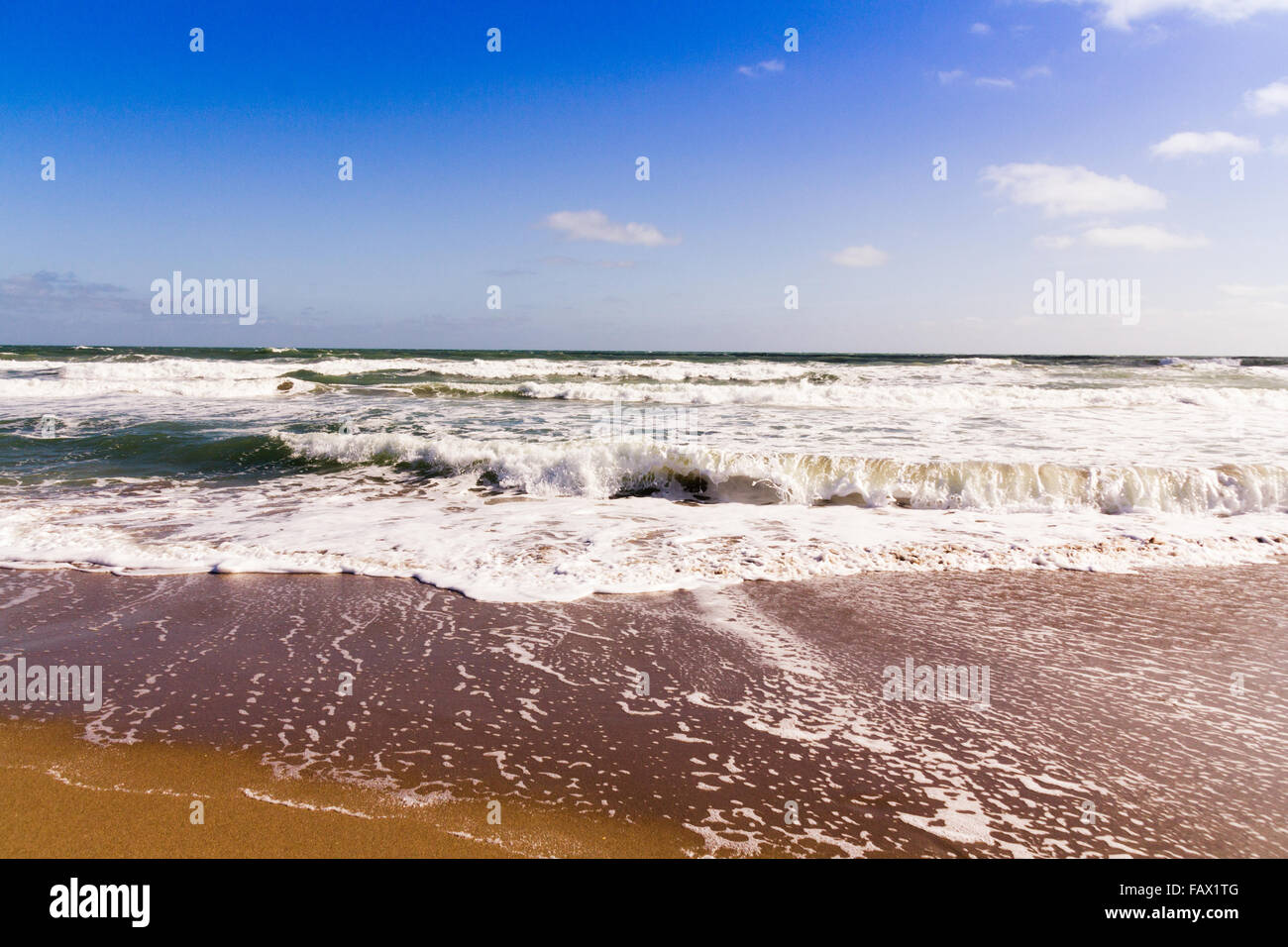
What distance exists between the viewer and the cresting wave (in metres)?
8.12

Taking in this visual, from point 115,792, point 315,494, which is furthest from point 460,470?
point 115,792

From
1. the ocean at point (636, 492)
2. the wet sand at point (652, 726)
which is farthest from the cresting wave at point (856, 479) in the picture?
the wet sand at point (652, 726)

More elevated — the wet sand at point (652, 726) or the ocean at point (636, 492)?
the ocean at point (636, 492)

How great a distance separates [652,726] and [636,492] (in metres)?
5.99

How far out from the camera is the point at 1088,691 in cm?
359

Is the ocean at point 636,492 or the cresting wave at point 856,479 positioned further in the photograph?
the cresting wave at point 856,479

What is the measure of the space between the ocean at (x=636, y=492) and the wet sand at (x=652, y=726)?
86 cm

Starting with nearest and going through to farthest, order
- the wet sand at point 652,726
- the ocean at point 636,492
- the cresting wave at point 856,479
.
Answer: the wet sand at point 652,726, the ocean at point 636,492, the cresting wave at point 856,479

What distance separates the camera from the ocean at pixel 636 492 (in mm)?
6035

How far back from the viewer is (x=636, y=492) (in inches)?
360

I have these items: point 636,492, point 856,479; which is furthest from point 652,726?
point 856,479

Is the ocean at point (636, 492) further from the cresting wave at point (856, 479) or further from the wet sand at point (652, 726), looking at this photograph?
the wet sand at point (652, 726)
